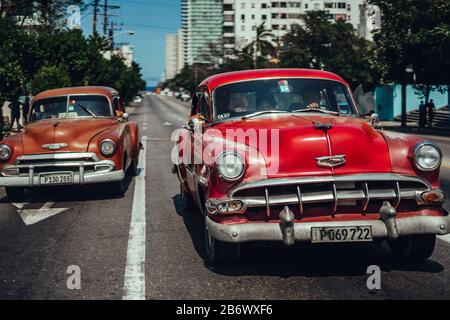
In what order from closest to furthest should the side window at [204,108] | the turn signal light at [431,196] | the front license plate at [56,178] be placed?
the turn signal light at [431,196], the side window at [204,108], the front license plate at [56,178]

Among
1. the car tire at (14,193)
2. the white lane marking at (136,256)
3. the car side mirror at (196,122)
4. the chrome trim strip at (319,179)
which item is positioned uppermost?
the car side mirror at (196,122)

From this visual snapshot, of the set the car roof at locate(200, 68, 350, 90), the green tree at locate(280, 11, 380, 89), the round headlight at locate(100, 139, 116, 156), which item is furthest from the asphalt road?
A: the green tree at locate(280, 11, 380, 89)

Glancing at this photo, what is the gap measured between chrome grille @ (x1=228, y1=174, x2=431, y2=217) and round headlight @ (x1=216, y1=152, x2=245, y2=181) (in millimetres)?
113

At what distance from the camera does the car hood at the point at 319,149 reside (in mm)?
4691

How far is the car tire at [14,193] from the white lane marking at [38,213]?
2.41ft

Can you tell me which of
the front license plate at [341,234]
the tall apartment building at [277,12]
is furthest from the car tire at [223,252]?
the tall apartment building at [277,12]

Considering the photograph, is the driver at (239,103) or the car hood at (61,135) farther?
the car hood at (61,135)

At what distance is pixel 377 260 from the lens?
5.34 m

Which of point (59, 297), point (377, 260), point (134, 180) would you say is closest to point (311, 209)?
point (377, 260)

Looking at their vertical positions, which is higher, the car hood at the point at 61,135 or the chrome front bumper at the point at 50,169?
the car hood at the point at 61,135

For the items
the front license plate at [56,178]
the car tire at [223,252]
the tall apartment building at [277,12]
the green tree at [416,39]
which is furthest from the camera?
the tall apartment building at [277,12]

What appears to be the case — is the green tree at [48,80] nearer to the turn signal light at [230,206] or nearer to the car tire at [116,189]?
the car tire at [116,189]

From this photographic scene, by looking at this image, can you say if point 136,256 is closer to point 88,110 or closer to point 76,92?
point 88,110

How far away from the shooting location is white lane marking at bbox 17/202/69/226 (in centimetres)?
772
